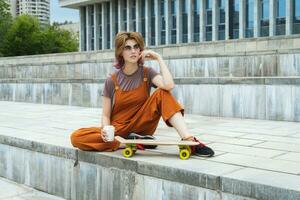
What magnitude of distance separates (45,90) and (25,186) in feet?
24.4

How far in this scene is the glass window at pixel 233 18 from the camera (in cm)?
4056

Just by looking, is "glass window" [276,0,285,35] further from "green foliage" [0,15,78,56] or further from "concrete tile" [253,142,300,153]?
"green foliage" [0,15,78,56]

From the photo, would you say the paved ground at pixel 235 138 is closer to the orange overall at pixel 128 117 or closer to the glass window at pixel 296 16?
the orange overall at pixel 128 117

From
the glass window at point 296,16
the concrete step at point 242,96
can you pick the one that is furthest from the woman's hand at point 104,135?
the glass window at point 296,16

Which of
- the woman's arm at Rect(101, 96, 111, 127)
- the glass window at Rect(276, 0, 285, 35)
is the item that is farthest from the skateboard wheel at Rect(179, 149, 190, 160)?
the glass window at Rect(276, 0, 285, 35)

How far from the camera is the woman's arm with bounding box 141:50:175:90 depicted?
459 centimetres

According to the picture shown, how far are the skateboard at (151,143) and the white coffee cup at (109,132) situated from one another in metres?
0.08

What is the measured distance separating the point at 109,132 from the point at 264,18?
36.2 metres

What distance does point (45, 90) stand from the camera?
12969 mm

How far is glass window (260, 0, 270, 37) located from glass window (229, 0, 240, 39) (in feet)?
8.57

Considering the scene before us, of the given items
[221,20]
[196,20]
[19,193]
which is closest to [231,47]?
[19,193]

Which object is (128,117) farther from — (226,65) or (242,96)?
(226,65)

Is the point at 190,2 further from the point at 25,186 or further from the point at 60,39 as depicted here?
the point at 25,186

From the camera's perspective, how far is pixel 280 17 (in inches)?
1460
